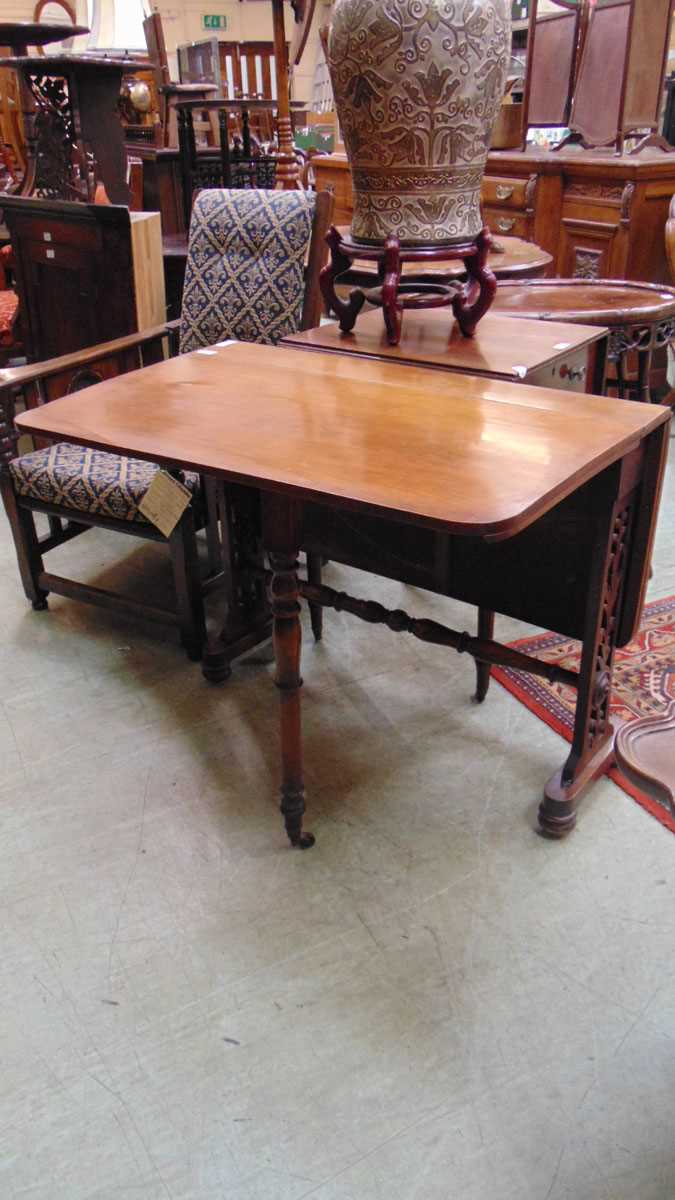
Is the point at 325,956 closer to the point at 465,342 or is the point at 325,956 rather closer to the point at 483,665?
the point at 483,665

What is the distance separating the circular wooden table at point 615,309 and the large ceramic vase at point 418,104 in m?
0.40

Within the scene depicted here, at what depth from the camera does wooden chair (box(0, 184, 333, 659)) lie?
2.13 metres

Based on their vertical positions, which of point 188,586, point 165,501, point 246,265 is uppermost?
point 246,265

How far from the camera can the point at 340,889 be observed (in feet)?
5.15

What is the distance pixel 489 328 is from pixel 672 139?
3.90 m

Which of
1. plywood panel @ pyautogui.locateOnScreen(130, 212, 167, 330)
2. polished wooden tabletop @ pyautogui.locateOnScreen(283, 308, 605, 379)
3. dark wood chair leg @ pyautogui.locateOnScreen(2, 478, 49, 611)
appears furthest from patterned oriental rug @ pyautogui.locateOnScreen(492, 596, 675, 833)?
plywood panel @ pyautogui.locateOnScreen(130, 212, 167, 330)

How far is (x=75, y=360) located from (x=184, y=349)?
0.28 m

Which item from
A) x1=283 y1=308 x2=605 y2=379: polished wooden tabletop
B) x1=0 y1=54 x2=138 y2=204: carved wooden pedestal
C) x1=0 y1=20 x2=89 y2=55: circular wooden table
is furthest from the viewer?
x1=0 y1=20 x2=89 y2=55: circular wooden table

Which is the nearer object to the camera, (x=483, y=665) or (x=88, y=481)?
(x=483, y=665)

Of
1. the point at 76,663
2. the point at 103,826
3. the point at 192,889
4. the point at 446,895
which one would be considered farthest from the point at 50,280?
the point at 446,895

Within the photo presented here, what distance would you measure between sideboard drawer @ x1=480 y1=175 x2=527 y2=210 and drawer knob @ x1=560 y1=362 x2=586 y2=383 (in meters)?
2.22

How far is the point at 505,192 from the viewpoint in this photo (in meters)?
3.88

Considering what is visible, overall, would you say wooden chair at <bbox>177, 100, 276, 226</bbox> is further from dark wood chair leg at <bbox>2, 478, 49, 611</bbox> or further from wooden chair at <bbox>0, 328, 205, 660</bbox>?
dark wood chair leg at <bbox>2, 478, 49, 611</bbox>

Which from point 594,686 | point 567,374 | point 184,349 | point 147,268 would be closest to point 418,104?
point 567,374
